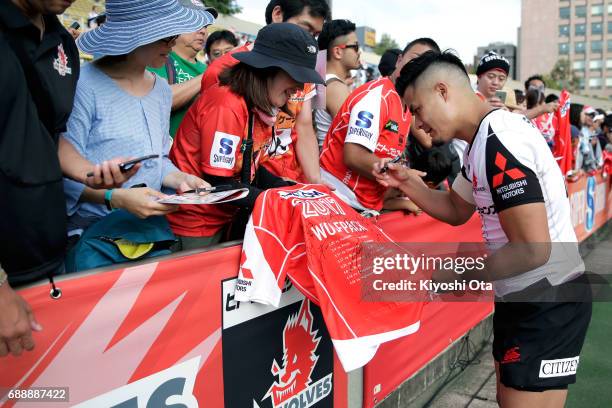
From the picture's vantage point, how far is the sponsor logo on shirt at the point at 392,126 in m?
3.00

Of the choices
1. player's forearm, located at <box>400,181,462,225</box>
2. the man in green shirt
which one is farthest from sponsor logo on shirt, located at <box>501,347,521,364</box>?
the man in green shirt

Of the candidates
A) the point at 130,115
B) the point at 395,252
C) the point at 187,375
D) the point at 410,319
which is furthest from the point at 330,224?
the point at 130,115

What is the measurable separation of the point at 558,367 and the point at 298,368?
104cm

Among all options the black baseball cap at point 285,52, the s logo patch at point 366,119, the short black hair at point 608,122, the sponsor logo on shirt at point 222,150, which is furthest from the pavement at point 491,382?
the short black hair at point 608,122

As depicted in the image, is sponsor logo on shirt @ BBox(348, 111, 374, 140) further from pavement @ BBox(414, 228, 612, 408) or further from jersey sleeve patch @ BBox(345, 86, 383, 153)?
pavement @ BBox(414, 228, 612, 408)

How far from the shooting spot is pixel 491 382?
3.63 m

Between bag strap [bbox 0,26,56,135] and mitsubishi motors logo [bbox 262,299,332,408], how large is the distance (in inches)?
48.7

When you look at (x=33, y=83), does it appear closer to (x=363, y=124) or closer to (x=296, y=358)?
(x=296, y=358)

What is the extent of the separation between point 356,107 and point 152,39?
128cm

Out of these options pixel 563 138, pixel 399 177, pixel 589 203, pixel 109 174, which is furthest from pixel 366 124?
pixel 589 203

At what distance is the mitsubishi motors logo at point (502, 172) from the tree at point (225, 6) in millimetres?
31472

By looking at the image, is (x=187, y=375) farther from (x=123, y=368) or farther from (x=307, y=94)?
(x=307, y=94)

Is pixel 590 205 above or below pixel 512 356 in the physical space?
below

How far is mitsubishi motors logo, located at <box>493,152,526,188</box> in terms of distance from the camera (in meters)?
1.77
